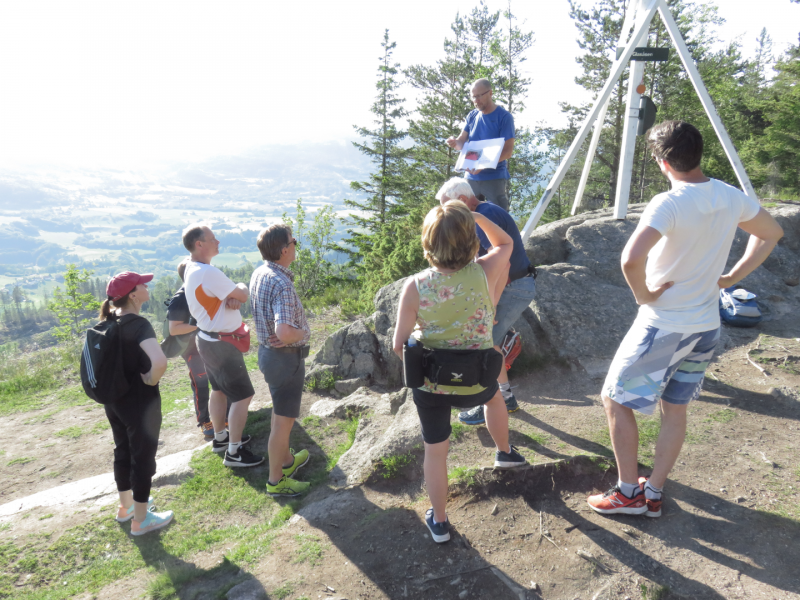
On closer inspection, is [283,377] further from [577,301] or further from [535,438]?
[577,301]

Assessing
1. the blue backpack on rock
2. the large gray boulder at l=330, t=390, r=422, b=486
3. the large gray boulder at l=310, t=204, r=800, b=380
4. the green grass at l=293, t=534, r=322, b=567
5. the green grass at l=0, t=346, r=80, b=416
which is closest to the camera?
the green grass at l=293, t=534, r=322, b=567

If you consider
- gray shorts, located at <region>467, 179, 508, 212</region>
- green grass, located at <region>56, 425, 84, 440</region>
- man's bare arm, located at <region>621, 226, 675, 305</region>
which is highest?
gray shorts, located at <region>467, 179, 508, 212</region>

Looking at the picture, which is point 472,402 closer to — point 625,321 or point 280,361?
point 280,361

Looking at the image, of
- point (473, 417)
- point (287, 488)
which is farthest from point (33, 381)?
point (473, 417)

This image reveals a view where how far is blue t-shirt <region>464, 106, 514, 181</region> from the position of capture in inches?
197

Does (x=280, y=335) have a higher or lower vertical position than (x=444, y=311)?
lower

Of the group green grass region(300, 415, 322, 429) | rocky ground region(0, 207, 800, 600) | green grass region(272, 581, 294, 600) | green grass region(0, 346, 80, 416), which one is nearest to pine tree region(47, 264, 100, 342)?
green grass region(0, 346, 80, 416)

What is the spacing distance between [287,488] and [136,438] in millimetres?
1217

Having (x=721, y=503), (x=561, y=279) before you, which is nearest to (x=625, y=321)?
(x=561, y=279)

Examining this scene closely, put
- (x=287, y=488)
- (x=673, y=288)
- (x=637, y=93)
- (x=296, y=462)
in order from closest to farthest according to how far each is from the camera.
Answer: (x=673, y=288) → (x=287, y=488) → (x=296, y=462) → (x=637, y=93)

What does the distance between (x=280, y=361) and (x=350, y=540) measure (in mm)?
1354

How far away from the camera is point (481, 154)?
501 centimetres

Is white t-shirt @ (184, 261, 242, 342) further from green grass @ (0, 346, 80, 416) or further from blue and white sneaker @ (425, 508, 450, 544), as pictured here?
green grass @ (0, 346, 80, 416)

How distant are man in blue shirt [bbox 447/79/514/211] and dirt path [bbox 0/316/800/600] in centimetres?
230
